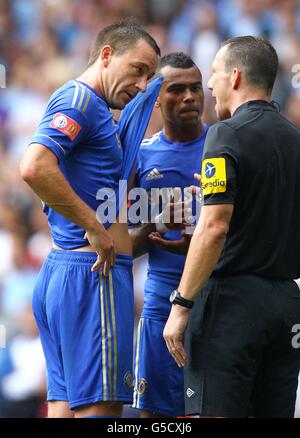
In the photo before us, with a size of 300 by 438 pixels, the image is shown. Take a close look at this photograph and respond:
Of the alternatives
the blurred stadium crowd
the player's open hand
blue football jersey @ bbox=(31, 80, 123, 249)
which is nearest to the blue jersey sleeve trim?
blue football jersey @ bbox=(31, 80, 123, 249)

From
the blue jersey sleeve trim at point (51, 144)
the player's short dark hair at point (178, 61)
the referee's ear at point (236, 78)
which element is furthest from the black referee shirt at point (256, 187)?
the player's short dark hair at point (178, 61)

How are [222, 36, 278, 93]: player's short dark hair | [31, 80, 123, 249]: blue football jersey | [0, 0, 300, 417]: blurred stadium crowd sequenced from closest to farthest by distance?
[31, 80, 123, 249]: blue football jersey < [222, 36, 278, 93]: player's short dark hair < [0, 0, 300, 417]: blurred stadium crowd

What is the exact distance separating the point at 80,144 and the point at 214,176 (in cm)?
63

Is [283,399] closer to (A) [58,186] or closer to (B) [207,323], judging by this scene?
(B) [207,323]

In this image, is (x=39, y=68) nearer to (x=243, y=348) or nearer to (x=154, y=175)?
(x=154, y=175)

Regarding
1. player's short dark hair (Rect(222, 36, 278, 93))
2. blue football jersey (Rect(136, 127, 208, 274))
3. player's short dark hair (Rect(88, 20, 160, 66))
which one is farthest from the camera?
blue football jersey (Rect(136, 127, 208, 274))

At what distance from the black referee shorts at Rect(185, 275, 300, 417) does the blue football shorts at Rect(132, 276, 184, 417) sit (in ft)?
3.01

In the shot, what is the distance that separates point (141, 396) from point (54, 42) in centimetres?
406

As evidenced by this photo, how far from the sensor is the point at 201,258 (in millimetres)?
3426

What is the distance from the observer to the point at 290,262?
3619 mm

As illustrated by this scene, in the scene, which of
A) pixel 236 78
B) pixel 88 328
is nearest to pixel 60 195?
pixel 88 328

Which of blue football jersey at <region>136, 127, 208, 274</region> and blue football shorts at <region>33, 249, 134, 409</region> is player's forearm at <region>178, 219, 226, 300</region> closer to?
blue football shorts at <region>33, 249, 134, 409</region>

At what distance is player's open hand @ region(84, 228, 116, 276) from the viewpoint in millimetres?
3590
